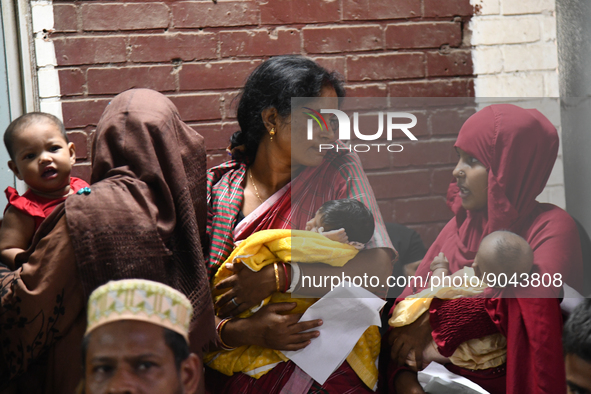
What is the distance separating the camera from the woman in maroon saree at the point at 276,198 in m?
1.73

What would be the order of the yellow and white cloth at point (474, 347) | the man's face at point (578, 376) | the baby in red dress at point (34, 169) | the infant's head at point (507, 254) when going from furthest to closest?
the baby in red dress at point (34, 169) → the yellow and white cloth at point (474, 347) → the infant's head at point (507, 254) → the man's face at point (578, 376)

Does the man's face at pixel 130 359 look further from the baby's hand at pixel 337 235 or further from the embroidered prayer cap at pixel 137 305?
the baby's hand at pixel 337 235

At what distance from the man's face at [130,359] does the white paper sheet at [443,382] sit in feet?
3.28

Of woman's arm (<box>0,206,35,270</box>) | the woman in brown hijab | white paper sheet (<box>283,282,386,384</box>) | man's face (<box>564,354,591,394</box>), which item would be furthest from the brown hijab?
man's face (<box>564,354,591,394</box>)

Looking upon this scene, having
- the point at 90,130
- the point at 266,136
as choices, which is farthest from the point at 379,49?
the point at 90,130

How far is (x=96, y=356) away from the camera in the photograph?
1.02 meters

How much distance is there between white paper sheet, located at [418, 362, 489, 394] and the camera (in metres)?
1.67

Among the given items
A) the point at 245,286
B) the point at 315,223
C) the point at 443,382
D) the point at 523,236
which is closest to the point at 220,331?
the point at 245,286

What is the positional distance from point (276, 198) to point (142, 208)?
0.59 meters

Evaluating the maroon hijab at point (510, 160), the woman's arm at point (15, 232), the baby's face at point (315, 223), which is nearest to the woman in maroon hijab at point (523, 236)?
the maroon hijab at point (510, 160)

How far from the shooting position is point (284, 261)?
1.71 m

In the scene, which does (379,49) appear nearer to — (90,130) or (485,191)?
(485,191)

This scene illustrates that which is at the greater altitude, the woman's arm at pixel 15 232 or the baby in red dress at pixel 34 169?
the baby in red dress at pixel 34 169

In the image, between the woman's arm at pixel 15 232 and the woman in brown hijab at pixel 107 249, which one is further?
the woman's arm at pixel 15 232
